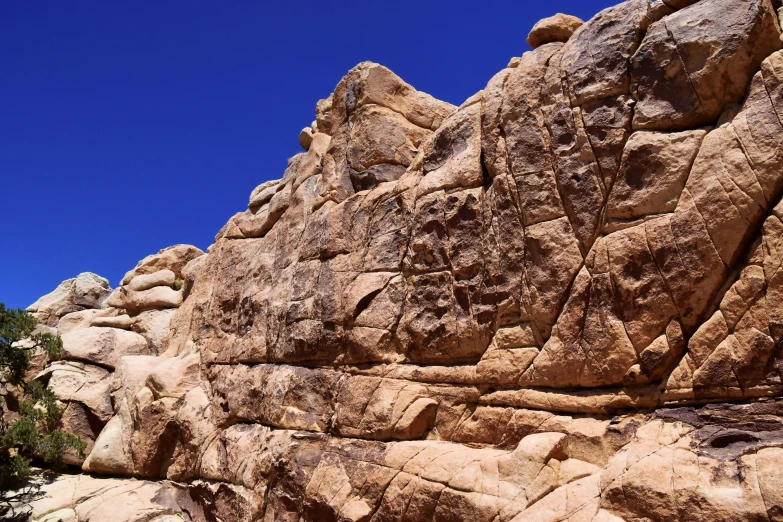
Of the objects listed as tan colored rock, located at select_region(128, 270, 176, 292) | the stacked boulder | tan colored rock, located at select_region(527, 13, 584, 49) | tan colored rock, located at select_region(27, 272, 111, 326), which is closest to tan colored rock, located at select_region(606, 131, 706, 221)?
tan colored rock, located at select_region(527, 13, 584, 49)

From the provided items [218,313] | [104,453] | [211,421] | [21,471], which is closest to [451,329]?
[211,421]

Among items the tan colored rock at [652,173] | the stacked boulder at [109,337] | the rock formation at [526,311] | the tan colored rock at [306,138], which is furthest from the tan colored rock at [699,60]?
the stacked boulder at [109,337]

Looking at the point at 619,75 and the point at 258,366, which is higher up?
the point at 619,75

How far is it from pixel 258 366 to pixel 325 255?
13.3 ft

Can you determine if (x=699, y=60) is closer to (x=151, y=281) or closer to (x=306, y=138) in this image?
(x=306, y=138)

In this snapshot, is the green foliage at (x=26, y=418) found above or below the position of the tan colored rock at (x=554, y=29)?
below

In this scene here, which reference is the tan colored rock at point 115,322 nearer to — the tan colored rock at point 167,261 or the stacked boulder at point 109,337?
the stacked boulder at point 109,337

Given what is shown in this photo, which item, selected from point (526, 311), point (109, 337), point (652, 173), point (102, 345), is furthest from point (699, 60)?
point (109, 337)

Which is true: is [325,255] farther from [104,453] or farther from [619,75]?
[104,453]

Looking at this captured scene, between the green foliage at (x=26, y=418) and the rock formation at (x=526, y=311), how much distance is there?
107 inches

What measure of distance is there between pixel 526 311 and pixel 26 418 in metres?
18.3

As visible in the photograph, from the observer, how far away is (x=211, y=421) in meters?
20.4

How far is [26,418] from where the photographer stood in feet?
74.6

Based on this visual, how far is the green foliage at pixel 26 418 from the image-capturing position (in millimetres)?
22438
